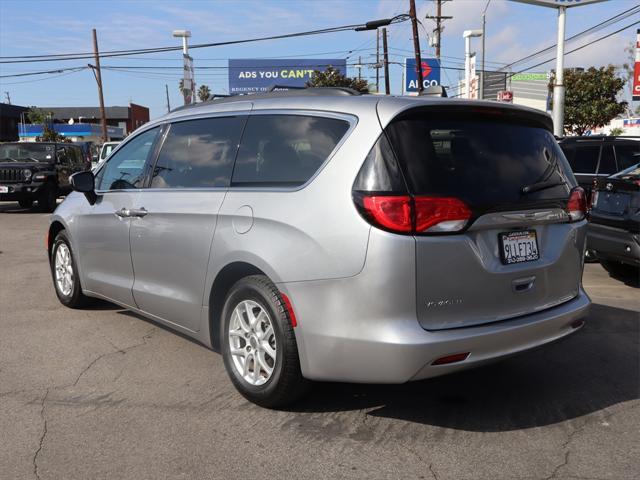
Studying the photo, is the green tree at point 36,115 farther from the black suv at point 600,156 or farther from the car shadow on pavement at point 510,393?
the car shadow on pavement at point 510,393

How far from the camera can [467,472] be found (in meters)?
3.13

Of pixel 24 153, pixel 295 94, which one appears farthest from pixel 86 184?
pixel 24 153

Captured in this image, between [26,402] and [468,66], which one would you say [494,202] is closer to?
[26,402]

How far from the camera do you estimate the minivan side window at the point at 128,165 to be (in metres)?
5.10

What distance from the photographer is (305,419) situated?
3756 mm

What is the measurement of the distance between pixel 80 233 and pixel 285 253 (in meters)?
3.00

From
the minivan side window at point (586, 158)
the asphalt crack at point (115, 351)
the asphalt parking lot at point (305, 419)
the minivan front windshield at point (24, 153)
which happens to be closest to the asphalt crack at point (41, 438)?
the asphalt parking lot at point (305, 419)

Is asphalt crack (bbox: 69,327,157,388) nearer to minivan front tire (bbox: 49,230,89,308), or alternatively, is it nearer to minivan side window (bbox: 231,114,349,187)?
minivan front tire (bbox: 49,230,89,308)

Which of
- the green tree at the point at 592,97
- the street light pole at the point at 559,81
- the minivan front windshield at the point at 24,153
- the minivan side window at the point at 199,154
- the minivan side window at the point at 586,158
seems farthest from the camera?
the green tree at the point at 592,97

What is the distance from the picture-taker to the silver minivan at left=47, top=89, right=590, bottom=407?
3.25 m

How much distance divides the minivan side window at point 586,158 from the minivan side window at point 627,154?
308 mm

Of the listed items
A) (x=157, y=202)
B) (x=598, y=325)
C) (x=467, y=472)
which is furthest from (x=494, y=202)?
(x=598, y=325)

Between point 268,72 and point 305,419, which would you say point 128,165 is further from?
point 268,72

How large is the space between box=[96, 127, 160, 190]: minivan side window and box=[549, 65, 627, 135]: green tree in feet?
124
